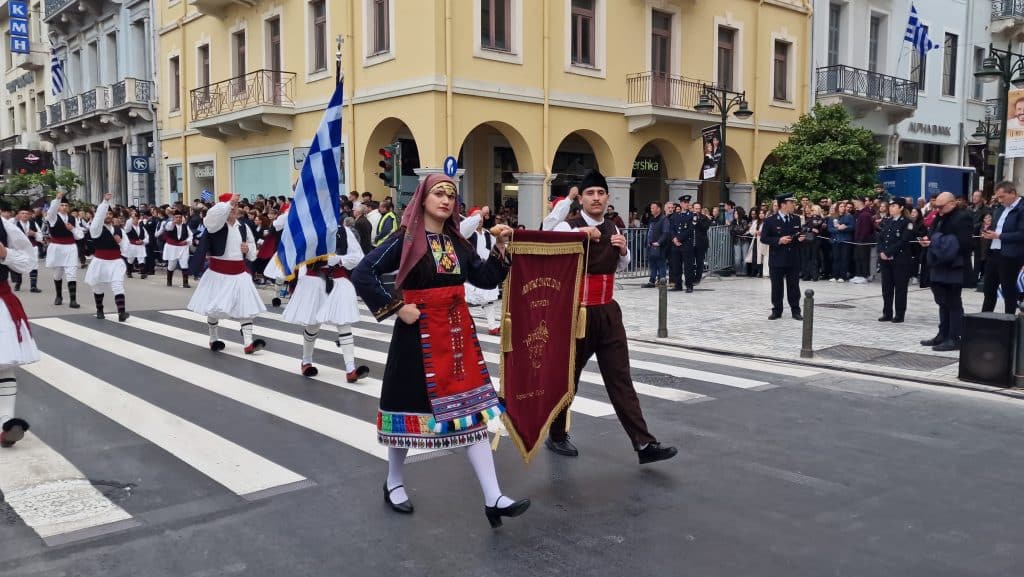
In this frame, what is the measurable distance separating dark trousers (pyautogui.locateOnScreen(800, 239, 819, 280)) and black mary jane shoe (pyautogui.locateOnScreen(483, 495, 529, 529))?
55.5 ft

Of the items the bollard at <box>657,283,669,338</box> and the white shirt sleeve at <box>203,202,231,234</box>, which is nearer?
the white shirt sleeve at <box>203,202,231,234</box>

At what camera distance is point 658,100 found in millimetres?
24391

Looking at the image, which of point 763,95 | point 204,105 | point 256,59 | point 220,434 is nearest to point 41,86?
point 204,105

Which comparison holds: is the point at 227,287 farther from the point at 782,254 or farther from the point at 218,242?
the point at 782,254

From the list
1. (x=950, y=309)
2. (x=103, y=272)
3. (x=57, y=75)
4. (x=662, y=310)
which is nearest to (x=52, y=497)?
(x=662, y=310)

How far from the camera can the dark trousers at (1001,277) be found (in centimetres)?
1047

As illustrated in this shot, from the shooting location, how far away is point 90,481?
559cm

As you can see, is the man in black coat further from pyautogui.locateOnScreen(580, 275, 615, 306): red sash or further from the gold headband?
the gold headband

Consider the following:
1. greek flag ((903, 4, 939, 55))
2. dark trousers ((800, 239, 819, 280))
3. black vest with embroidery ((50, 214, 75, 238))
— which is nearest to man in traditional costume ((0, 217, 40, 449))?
black vest with embroidery ((50, 214, 75, 238))

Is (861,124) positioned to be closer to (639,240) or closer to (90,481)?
(639,240)

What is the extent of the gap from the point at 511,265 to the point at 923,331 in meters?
9.14

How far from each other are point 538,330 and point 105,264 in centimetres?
1068

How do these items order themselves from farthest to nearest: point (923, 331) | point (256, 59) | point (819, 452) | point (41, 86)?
point (41, 86), point (256, 59), point (923, 331), point (819, 452)

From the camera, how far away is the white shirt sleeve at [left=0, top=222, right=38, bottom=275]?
6.18m
